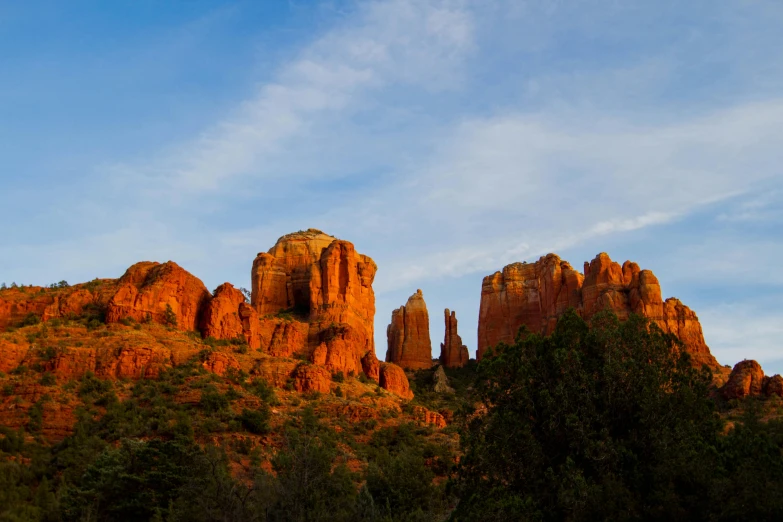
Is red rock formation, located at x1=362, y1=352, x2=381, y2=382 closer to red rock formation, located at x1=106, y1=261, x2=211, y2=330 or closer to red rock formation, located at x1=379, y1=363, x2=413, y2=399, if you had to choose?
red rock formation, located at x1=379, y1=363, x2=413, y2=399

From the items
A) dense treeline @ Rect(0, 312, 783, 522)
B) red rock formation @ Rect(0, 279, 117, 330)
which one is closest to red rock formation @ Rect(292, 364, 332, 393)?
red rock formation @ Rect(0, 279, 117, 330)

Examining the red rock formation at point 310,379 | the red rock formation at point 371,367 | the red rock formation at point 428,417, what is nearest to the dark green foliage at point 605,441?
the red rock formation at point 428,417

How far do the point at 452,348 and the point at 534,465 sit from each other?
253 ft

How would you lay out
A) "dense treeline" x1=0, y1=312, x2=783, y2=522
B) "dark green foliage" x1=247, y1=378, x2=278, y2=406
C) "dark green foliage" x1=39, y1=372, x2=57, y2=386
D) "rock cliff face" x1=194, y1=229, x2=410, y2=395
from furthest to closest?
1. "rock cliff face" x1=194, y1=229, x2=410, y2=395
2. "dark green foliage" x1=247, y1=378, x2=278, y2=406
3. "dark green foliage" x1=39, y1=372, x2=57, y2=386
4. "dense treeline" x1=0, y1=312, x2=783, y2=522

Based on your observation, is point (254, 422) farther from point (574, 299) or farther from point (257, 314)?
point (574, 299)

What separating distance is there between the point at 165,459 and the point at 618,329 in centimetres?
2334

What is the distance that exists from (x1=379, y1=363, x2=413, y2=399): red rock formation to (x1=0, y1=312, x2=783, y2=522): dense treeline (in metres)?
29.0

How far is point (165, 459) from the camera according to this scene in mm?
46438

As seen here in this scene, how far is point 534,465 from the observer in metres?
34.1

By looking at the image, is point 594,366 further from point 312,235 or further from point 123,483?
point 312,235

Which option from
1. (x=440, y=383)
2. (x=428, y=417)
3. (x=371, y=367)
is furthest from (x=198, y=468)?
(x=440, y=383)

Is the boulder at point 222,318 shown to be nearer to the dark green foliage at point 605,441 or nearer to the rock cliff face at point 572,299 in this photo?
the rock cliff face at point 572,299

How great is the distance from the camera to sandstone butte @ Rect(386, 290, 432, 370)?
105m

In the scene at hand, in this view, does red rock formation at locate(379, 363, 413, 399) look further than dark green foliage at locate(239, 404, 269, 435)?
Yes
